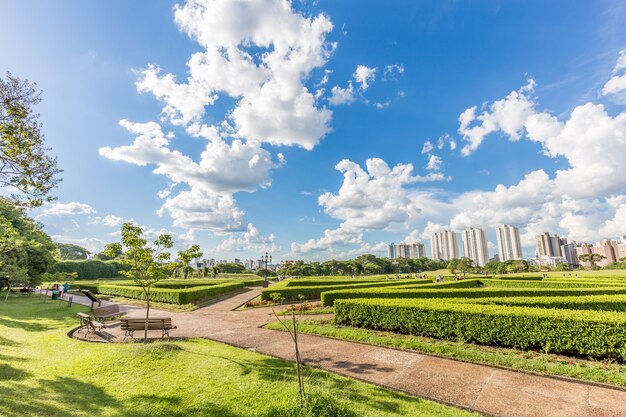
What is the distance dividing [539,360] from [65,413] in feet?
33.2

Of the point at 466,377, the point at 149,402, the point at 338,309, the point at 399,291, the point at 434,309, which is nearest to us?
the point at 149,402

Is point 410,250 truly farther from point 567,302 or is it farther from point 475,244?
point 567,302

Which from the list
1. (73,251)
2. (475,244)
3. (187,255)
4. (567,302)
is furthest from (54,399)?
(475,244)

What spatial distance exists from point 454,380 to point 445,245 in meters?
177

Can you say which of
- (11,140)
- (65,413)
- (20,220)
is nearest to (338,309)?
(65,413)

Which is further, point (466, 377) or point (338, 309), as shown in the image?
point (338, 309)

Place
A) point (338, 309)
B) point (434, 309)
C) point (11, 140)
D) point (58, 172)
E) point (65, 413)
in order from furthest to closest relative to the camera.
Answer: point (338, 309) → point (434, 309) → point (58, 172) → point (11, 140) → point (65, 413)

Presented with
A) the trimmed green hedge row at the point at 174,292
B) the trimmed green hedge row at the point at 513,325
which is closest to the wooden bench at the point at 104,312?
the trimmed green hedge row at the point at 174,292

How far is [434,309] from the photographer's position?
31.0 feet

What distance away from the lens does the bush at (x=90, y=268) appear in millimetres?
53400

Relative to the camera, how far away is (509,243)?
579ft

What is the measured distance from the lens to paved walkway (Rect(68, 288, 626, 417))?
16.6 feet

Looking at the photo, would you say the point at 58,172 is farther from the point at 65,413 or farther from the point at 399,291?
the point at 399,291

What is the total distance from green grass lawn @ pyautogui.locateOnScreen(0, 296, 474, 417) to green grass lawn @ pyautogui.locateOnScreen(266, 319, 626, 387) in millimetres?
3153
